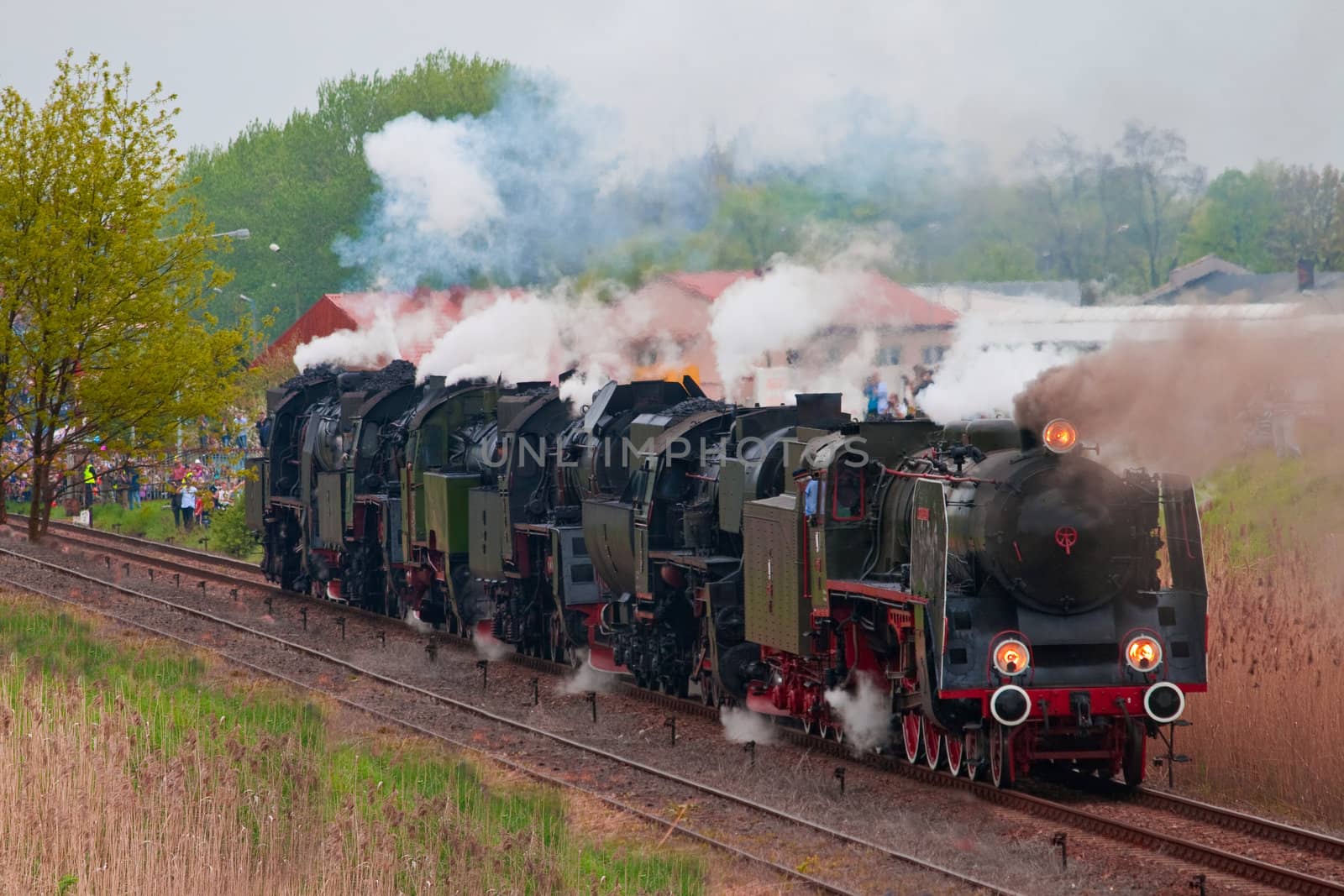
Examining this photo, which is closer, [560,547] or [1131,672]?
[1131,672]

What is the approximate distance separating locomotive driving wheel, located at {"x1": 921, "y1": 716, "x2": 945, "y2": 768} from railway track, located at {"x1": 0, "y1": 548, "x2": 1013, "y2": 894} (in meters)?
1.74

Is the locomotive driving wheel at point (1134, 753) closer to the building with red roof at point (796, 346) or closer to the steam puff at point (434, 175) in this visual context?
the building with red roof at point (796, 346)

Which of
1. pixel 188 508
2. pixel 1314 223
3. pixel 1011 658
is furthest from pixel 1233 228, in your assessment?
pixel 1011 658

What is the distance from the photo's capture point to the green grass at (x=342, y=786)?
10.7 metres

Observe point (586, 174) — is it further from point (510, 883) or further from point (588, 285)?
point (510, 883)

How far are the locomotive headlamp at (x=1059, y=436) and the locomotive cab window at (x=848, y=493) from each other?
216 centimetres

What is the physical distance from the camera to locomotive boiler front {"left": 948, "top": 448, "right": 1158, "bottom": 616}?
42.0ft

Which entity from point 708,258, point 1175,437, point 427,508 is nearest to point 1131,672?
point 1175,437

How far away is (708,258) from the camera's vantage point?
29.2 m

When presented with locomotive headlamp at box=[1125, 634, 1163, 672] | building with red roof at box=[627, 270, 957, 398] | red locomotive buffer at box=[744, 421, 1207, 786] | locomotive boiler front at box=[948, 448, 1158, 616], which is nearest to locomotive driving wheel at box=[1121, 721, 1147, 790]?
red locomotive buffer at box=[744, 421, 1207, 786]

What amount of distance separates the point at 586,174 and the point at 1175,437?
63.8 feet

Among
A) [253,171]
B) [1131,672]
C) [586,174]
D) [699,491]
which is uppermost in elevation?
[253,171]

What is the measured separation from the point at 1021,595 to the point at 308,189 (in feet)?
210

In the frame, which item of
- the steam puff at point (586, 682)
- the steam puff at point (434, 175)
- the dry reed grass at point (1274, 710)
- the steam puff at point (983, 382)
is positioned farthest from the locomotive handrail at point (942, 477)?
the steam puff at point (434, 175)
